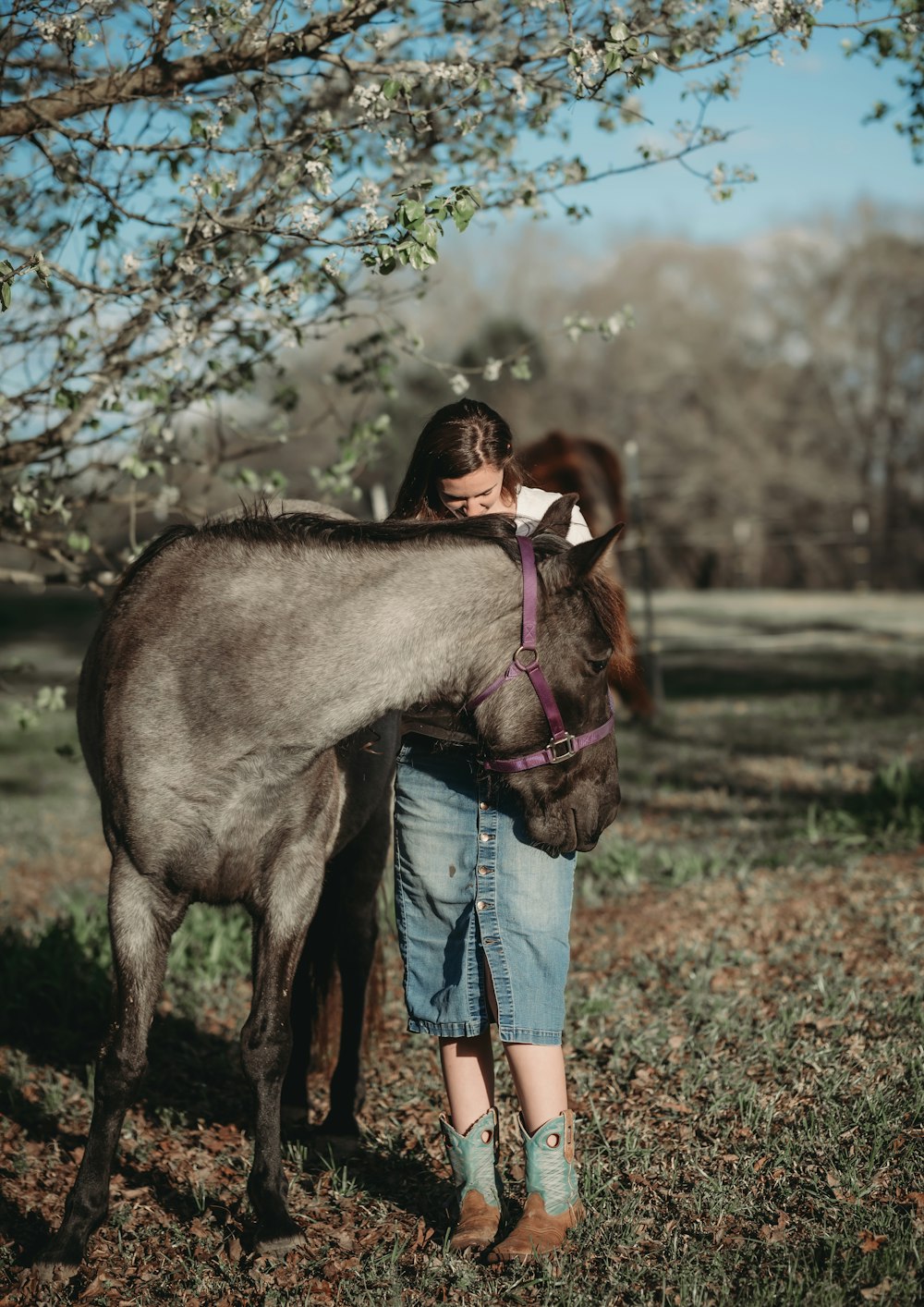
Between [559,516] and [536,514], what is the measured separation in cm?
25

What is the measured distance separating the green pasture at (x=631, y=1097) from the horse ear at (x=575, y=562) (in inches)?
67.1

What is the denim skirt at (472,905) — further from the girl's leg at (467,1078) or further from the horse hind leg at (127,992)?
the horse hind leg at (127,992)

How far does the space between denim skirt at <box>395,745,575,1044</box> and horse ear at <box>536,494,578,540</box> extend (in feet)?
2.15

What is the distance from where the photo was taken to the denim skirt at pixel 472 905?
297 cm

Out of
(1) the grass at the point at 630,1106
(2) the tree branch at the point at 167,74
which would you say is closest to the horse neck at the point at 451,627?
(1) the grass at the point at 630,1106

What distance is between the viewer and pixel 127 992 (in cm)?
310

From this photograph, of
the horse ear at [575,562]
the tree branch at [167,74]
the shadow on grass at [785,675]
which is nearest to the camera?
the horse ear at [575,562]

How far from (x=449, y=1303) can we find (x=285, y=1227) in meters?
0.58

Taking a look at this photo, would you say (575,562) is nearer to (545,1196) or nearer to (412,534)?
(412,534)

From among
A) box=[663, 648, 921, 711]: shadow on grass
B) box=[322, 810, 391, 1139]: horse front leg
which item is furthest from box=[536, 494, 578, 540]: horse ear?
box=[663, 648, 921, 711]: shadow on grass

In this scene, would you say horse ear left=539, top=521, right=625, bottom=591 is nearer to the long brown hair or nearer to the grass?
the long brown hair

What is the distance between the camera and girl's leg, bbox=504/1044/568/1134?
2.92 meters

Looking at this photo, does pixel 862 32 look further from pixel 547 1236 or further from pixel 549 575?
pixel 547 1236

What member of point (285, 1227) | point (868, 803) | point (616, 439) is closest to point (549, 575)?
point (285, 1227)
